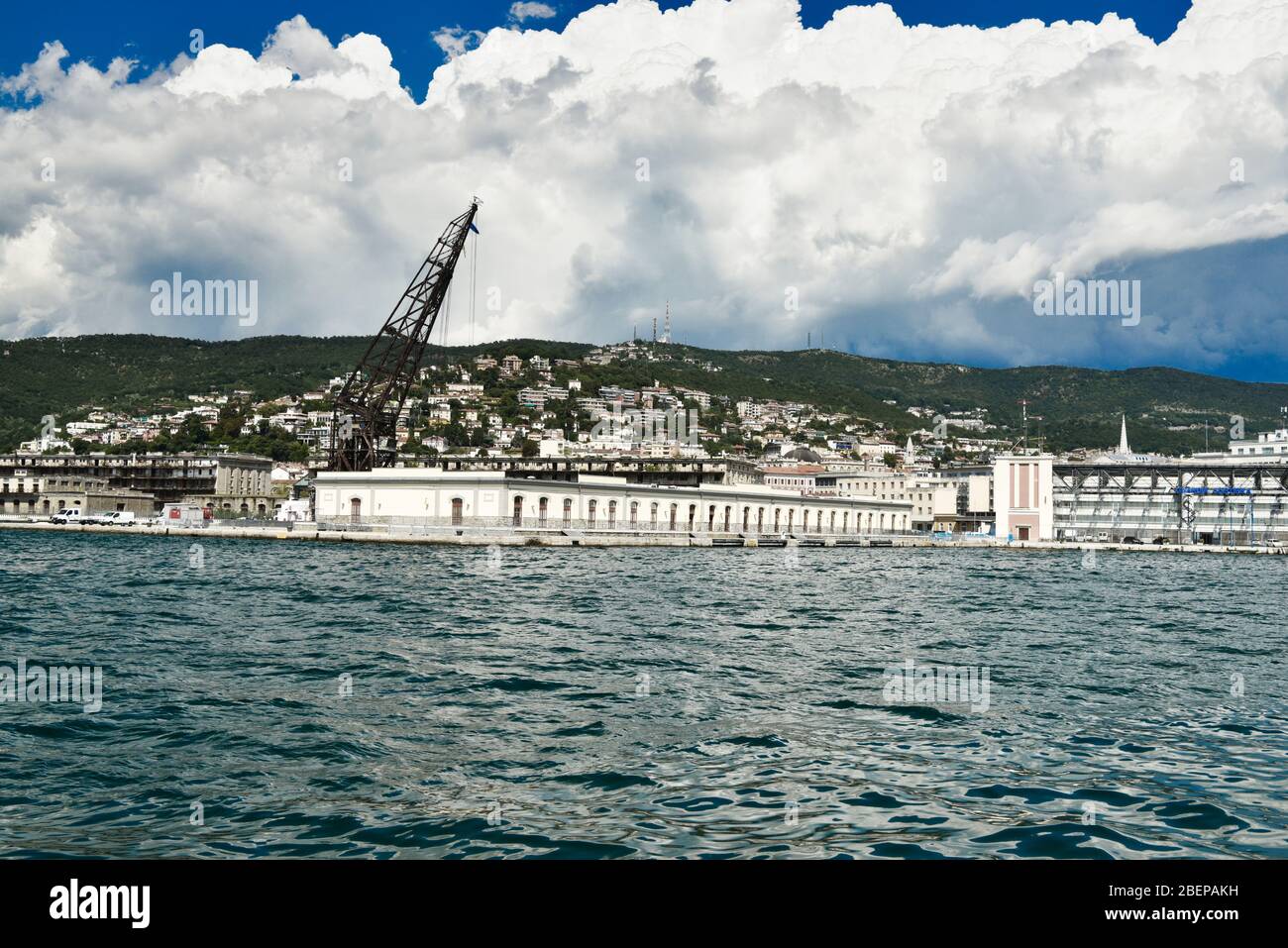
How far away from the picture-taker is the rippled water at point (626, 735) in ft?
24.3

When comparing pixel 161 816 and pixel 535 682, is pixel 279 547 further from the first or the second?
pixel 161 816

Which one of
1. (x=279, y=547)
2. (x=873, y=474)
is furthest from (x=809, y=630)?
(x=873, y=474)

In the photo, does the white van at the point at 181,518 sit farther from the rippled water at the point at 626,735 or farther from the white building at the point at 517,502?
the rippled water at the point at 626,735

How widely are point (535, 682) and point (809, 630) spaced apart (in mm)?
8435

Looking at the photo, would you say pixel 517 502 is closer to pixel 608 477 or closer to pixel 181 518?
pixel 608 477

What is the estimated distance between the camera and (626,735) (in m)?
10.6

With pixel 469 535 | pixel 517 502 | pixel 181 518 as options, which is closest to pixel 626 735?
pixel 469 535

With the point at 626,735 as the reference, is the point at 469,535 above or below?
below

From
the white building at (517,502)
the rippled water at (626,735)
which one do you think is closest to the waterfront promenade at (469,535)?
the white building at (517,502)

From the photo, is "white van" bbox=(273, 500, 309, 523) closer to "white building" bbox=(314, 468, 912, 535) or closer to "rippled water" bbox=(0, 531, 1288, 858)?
"white building" bbox=(314, 468, 912, 535)

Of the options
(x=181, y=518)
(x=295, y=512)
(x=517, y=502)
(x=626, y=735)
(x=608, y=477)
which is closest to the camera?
(x=626, y=735)

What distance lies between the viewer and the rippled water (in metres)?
7.42
